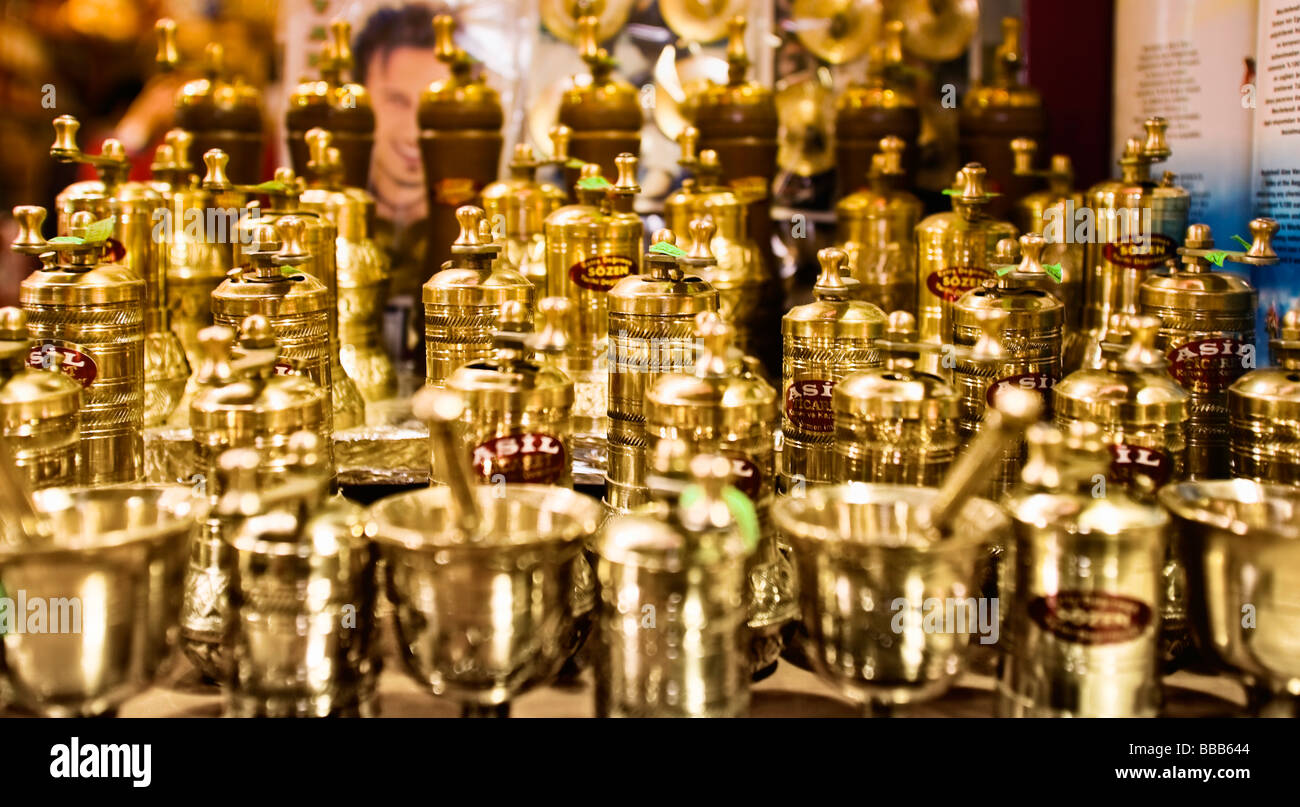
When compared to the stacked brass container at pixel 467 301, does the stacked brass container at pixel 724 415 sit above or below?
below

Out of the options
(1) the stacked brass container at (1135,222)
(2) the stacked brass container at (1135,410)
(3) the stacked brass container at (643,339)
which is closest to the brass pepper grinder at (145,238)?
(3) the stacked brass container at (643,339)

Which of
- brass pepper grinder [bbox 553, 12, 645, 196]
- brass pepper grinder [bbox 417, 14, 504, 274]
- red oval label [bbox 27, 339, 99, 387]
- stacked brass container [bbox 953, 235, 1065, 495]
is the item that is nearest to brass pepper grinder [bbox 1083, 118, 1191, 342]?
stacked brass container [bbox 953, 235, 1065, 495]

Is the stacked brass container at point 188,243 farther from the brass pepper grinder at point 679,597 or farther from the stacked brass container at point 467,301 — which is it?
the brass pepper grinder at point 679,597

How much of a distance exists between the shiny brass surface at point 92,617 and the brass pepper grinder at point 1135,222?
146cm

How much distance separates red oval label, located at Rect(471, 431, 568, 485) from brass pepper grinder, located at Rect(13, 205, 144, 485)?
607 millimetres

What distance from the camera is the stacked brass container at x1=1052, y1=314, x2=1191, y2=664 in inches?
60.8

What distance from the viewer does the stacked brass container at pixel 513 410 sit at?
1573mm

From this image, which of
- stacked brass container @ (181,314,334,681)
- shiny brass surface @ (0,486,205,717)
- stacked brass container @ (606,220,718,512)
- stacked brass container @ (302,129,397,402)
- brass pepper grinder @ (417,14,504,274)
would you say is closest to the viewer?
shiny brass surface @ (0,486,205,717)

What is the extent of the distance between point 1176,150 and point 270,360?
5.67ft

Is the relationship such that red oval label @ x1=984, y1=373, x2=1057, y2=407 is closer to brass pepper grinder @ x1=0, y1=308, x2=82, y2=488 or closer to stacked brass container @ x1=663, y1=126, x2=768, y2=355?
stacked brass container @ x1=663, y1=126, x2=768, y2=355

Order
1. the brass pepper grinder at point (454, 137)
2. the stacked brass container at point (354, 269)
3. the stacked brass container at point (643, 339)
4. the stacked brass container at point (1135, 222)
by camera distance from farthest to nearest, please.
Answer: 1. the brass pepper grinder at point (454, 137)
2. the stacked brass container at point (354, 269)
3. the stacked brass container at point (1135, 222)
4. the stacked brass container at point (643, 339)

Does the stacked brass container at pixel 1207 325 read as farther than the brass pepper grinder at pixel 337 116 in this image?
No

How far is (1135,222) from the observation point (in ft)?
6.77

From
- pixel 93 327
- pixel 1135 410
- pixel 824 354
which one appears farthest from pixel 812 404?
pixel 93 327
